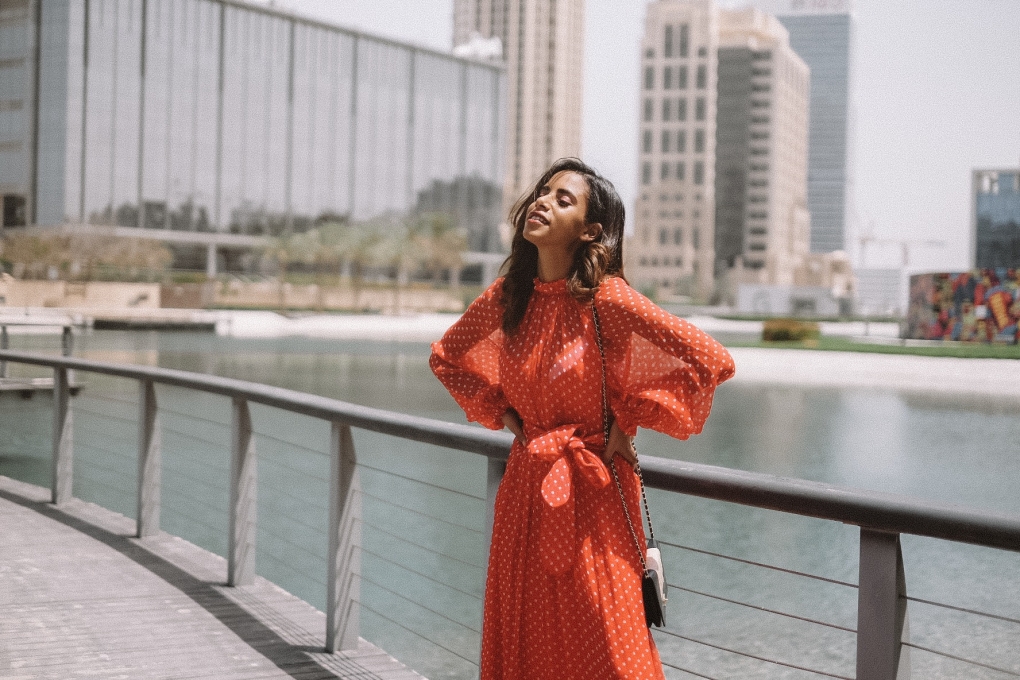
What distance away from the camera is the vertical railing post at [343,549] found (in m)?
4.16

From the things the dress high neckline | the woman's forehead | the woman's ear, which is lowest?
the dress high neckline

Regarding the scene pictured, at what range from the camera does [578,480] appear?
2502 mm

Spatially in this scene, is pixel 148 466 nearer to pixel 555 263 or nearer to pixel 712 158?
pixel 555 263

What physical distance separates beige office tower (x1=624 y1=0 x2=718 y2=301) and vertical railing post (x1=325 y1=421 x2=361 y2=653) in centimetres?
13906

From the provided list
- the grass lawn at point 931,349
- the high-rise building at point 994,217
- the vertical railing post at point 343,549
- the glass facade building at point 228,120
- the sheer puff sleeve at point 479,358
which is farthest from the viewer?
the glass facade building at point 228,120

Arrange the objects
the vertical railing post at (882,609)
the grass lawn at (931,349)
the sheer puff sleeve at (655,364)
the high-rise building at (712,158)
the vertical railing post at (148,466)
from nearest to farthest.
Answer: the vertical railing post at (882,609), the sheer puff sleeve at (655,364), the vertical railing post at (148,466), the grass lawn at (931,349), the high-rise building at (712,158)

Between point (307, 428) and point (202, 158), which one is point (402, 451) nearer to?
point (307, 428)

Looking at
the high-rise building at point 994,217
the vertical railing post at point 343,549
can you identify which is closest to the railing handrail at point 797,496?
the vertical railing post at point 343,549

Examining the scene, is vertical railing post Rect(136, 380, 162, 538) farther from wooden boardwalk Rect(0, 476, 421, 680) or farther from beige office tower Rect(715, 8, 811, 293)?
beige office tower Rect(715, 8, 811, 293)

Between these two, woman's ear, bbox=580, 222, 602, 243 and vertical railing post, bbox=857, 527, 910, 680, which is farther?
woman's ear, bbox=580, 222, 602, 243

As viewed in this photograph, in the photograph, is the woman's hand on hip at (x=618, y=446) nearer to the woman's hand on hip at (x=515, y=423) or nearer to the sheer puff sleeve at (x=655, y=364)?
the sheer puff sleeve at (x=655, y=364)

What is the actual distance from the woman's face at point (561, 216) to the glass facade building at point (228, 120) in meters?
79.0

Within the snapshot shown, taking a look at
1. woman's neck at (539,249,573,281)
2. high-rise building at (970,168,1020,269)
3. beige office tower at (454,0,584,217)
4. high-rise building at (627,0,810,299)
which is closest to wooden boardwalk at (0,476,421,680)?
woman's neck at (539,249,573,281)

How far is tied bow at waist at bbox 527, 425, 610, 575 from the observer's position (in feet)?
7.97
